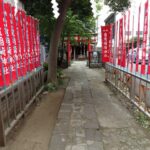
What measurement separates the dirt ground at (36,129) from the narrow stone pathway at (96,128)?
0.14 meters

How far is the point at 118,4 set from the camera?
20.1ft

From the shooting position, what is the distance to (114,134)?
9.97 feet

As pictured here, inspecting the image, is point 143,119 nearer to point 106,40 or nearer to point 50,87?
point 50,87

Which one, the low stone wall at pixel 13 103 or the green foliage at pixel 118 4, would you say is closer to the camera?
the low stone wall at pixel 13 103

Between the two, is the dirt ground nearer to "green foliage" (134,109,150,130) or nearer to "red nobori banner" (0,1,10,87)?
"red nobori banner" (0,1,10,87)

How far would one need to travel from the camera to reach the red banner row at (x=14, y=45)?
2893mm

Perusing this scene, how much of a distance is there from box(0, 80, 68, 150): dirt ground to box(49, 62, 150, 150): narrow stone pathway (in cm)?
14

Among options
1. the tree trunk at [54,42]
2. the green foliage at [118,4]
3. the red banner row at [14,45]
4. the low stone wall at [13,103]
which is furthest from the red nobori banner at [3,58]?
the green foliage at [118,4]

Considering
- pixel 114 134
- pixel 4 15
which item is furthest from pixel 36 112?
pixel 4 15

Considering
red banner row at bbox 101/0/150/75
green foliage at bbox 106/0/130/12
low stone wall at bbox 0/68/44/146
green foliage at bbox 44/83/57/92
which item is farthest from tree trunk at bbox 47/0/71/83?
low stone wall at bbox 0/68/44/146

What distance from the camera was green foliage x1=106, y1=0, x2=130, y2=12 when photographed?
601 centimetres

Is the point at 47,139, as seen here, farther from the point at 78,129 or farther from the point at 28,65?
the point at 28,65

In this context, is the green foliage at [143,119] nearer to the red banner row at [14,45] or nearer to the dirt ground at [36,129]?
the dirt ground at [36,129]

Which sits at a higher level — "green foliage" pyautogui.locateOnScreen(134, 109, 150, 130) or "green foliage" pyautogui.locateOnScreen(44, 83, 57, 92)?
"green foliage" pyautogui.locateOnScreen(44, 83, 57, 92)
